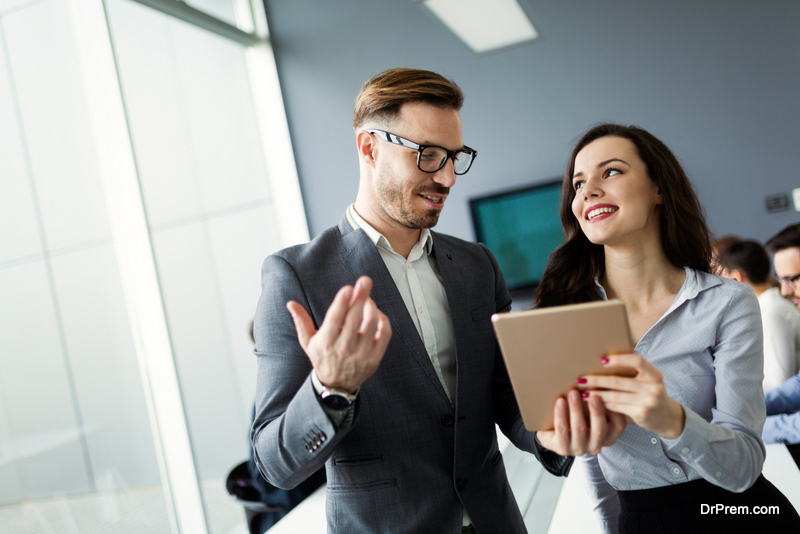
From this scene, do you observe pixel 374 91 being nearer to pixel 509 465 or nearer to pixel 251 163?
pixel 509 465

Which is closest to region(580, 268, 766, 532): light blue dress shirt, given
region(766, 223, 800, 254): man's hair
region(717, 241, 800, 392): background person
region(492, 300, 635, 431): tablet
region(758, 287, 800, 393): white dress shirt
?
region(492, 300, 635, 431): tablet

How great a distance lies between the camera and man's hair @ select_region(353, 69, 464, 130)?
143 centimetres

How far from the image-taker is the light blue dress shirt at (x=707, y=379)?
130 centimetres

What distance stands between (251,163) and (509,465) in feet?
11.3

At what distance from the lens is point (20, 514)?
2477mm

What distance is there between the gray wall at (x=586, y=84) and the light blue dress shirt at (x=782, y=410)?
226 cm

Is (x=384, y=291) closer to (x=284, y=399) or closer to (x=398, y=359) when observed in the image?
(x=398, y=359)

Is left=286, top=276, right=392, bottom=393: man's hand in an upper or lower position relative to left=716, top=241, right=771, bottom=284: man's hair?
upper

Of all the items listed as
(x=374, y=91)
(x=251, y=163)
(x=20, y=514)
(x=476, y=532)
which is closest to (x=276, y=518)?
(x=20, y=514)

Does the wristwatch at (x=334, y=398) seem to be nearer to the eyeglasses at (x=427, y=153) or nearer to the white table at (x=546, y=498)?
the eyeglasses at (x=427, y=153)

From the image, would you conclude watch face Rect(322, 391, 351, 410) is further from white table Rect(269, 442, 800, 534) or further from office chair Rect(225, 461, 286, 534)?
office chair Rect(225, 461, 286, 534)

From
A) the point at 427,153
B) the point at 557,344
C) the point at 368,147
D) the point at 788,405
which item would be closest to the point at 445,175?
the point at 427,153

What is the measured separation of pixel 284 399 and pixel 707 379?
0.95 meters

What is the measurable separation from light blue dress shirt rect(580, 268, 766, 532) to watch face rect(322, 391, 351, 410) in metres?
0.73
